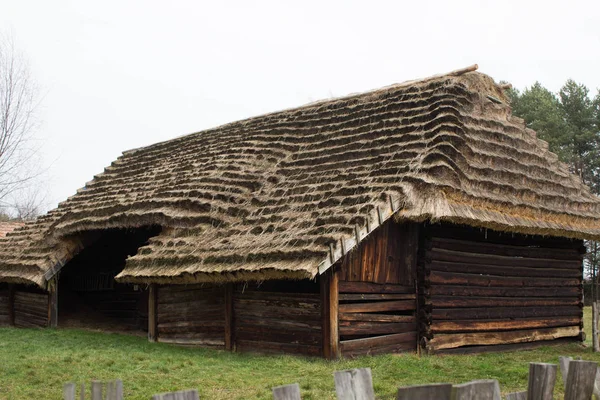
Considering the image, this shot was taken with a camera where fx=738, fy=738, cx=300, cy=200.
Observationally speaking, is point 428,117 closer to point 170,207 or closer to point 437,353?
point 437,353

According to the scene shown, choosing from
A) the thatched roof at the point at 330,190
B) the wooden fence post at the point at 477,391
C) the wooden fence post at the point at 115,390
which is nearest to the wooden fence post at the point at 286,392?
the wooden fence post at the point at 477,391

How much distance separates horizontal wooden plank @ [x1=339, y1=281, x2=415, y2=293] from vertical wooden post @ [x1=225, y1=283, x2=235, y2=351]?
2335mm

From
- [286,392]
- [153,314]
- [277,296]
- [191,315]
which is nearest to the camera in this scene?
[286,392]

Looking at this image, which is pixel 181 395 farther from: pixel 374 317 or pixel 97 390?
pixel 374 317

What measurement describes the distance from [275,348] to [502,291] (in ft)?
15.8

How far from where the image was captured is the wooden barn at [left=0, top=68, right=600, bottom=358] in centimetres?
1183

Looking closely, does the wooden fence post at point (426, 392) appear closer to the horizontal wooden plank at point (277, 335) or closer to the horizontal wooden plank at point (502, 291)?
the horizontal wooden plank at point (277, 335)

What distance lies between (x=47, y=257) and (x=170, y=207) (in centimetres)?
407

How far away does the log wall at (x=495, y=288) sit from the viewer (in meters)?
13.0

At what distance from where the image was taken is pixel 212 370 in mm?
10469

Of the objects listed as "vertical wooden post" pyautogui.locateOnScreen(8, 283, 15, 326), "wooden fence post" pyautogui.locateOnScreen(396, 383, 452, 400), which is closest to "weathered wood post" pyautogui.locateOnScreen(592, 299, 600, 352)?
"wooden fence post" pyautogui.locateOnScreen(396, 383, 452, 400)

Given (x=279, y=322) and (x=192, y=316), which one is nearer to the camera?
(x=279, y=322)

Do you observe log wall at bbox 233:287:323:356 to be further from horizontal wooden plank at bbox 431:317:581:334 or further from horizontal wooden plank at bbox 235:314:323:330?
horizontal wooden plank at bbox 431:317:581:334

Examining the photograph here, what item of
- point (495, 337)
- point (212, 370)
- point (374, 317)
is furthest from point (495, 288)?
point (212, 370)
